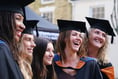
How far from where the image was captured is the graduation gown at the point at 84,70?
14.8 ft

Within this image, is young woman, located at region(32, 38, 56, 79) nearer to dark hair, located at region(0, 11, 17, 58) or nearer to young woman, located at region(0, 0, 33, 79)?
young woman, located at region(0, 0, 33, 79)

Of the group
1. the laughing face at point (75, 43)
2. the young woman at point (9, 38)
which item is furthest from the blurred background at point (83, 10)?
the young woman at point (9, 38)

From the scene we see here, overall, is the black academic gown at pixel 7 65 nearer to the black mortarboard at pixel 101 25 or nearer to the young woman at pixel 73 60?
the young woman at pixel 73 60

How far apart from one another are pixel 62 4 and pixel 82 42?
49.5 ft

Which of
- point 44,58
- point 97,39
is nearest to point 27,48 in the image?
point 44,58

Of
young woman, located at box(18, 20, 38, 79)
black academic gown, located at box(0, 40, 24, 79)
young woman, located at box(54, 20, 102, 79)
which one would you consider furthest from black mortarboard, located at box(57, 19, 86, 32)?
black academic gown, located at box(0, 40, 24, 79)

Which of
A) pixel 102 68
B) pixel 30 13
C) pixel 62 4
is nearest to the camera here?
pixel 102 68

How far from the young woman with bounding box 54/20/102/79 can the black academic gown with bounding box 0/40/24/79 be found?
57.7 inches

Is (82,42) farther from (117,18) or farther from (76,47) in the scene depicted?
(117,18)

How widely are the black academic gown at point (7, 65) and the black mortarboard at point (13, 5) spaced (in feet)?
1.54

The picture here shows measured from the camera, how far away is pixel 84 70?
4562 millimetres

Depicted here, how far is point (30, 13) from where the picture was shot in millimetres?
8383

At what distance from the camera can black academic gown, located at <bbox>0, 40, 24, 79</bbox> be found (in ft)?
9.94

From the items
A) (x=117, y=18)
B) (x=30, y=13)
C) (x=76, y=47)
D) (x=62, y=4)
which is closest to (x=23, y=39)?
(x=76, y=47)
